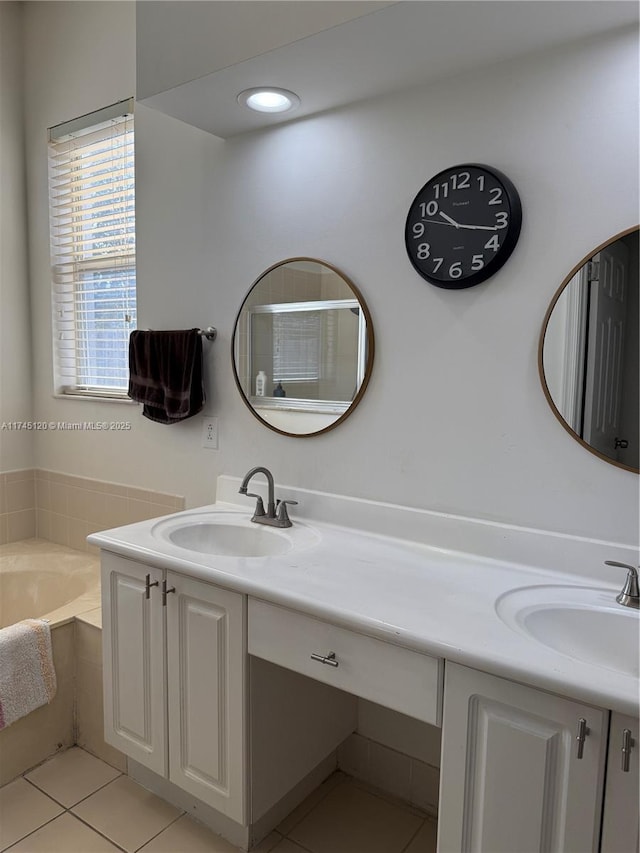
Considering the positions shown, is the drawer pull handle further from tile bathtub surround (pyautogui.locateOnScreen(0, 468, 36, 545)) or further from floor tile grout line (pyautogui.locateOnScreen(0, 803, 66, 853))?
tile bathtub surround (pyautogui.locateOnScreen(0, 468, 36, 545))

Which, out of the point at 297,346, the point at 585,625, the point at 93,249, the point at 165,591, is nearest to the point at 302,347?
the point at 297,346

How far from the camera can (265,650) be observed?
5.20 feet

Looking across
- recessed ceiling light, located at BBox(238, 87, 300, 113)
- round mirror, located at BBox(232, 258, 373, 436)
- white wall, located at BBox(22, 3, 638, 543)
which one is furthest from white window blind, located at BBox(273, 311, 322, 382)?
recessed ceiling light, located at BBox(238, 87, 300, 113)

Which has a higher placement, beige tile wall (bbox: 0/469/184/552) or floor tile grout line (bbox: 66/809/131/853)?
→ beige tile wall (bbox: 0/469/184/552)

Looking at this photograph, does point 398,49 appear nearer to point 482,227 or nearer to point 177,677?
point 482,227

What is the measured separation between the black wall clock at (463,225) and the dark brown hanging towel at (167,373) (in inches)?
37.9

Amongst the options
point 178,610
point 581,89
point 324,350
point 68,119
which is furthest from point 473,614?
point 68,119

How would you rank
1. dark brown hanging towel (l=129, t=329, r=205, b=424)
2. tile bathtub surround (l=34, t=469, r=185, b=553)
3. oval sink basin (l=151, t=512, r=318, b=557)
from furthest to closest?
tile bathtub surround (l=34, t=469, r=185, b=553), dark brown hanging towel (l=129, t=329, r=205, b=424), oval sink basin (l=151, t=512, r=318, b=557)

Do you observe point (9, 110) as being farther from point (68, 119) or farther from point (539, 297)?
point (539, 297)

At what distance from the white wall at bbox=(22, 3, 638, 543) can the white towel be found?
0.74 metres

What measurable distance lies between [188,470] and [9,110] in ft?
6.70

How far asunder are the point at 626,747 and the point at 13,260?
10.5ft

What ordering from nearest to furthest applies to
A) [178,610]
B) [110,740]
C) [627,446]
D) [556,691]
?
[556,691], [627,446], [178,610], [110,740]

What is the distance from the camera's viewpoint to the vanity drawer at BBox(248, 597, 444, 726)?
131 centimetres
